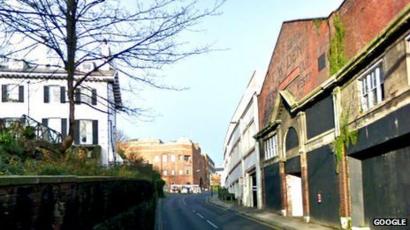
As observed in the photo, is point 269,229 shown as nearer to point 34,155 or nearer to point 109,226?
point 34,155

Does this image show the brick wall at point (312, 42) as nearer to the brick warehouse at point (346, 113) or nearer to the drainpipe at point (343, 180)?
the brick warehouse at point (346, 113)

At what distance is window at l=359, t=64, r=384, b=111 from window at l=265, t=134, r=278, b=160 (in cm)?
1961

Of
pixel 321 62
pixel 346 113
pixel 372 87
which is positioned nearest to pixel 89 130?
pixel 321 62

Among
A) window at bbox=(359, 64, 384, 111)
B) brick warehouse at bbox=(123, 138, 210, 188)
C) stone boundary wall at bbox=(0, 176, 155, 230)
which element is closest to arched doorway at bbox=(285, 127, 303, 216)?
window at bbox=(359, 64, 384, 111)

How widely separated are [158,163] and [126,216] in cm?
13343

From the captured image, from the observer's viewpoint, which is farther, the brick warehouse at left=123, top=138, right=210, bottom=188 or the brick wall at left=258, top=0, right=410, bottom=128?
the brick warehouse at left=123, top=138, right=210, bottom=188

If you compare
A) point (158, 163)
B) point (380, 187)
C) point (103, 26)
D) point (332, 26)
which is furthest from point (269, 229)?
point (158, 163)

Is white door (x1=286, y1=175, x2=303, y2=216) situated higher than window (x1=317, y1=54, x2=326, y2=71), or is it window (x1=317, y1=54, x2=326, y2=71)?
window (x1=317, y1=54, x2=326, y2=71)

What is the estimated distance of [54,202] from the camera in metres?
6.41

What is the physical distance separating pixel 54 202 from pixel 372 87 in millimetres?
18703

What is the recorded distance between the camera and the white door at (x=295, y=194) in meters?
39.0

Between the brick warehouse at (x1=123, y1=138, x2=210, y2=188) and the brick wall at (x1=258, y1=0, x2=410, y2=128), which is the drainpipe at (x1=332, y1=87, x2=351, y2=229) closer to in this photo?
the brick wall at (x1=258, y1=0, x2=410, y2=128)

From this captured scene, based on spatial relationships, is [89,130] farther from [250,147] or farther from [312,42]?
[312,42]

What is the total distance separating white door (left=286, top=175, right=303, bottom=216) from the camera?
128 ft
